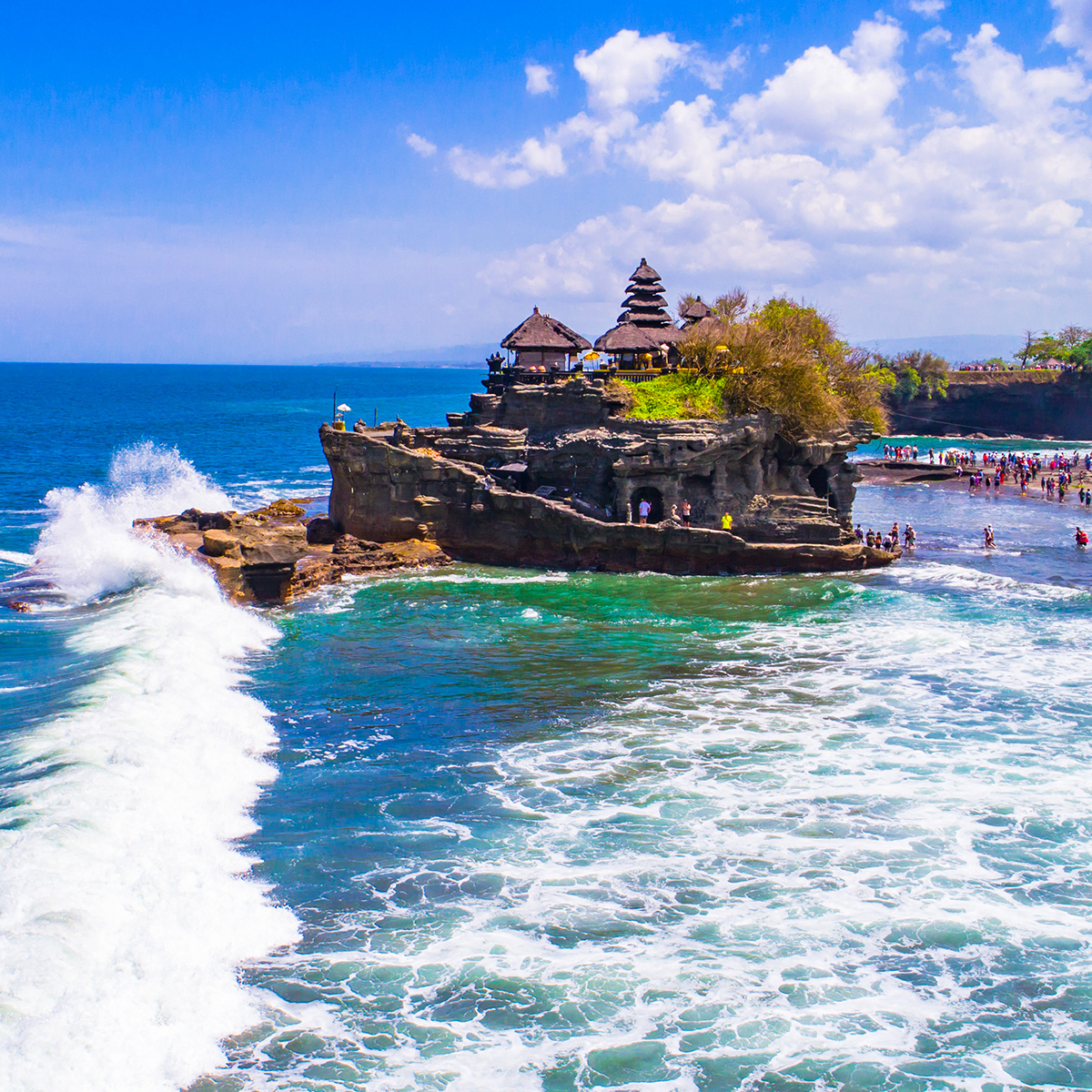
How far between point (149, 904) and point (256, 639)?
1453cm

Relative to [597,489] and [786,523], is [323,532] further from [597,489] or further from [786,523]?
[786,523]

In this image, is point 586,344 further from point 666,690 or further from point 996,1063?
point 996,1063

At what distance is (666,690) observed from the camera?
22875 mm

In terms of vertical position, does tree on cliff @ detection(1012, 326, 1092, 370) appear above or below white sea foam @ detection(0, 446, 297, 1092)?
above

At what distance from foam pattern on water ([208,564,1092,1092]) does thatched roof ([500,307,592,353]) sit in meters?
26.5

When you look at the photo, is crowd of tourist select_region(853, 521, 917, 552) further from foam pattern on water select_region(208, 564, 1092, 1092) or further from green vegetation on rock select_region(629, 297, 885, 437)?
foam pattern on water select_region(208, 564, 1092, 1092)

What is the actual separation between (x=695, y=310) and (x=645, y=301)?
103 inches

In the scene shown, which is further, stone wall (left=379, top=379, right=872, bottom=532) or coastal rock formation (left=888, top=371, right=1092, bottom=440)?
coastal rock formation (left=888, top=371, right=1092, bottom=440)

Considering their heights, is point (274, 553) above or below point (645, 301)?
below

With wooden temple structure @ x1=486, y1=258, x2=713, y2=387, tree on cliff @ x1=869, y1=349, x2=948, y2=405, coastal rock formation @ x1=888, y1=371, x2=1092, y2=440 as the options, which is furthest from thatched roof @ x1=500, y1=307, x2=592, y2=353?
tree on cliff @ x1=869, y1=349, x2=948, y2=405

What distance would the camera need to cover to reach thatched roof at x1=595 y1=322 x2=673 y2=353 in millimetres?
44000

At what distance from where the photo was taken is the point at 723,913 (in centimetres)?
1330

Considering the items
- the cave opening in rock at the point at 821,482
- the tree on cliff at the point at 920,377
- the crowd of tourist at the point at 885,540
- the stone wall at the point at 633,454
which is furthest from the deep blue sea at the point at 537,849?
the tree on cliff at the point at 920,377

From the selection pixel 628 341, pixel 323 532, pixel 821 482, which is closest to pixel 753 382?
pixel 821 482
